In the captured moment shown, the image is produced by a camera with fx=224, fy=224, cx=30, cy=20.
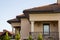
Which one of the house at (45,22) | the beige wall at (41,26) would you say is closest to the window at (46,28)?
the house at (45,22)

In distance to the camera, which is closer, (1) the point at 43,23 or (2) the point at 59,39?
(2) the point at 59,39

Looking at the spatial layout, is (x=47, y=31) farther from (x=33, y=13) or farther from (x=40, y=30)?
(x=33, y=13)

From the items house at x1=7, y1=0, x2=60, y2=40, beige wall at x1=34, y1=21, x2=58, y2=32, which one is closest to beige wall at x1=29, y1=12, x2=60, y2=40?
house at x1=7, y1=0, x2=60, y2=40

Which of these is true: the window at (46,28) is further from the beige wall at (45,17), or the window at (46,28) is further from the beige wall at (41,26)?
the beige wall at (45,17)

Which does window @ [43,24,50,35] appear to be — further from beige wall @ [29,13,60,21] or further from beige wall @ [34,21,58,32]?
beige wall @ [29,13,60,21]

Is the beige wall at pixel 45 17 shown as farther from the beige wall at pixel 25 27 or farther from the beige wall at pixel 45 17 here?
the beige wall at pixel 25 27

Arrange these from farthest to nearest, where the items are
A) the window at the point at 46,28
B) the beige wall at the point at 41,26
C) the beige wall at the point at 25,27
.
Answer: the beige wall at the point at 25,27, the window at the point at 46,28, the beige wall at the point at 41,26

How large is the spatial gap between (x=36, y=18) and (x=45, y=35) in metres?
2.28

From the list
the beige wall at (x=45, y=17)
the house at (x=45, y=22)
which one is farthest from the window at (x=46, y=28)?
the beige wall at (x=45, y=17)

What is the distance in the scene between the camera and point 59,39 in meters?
23.5

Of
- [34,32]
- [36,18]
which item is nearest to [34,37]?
[34,32]

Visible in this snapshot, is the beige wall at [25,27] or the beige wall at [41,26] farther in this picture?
the beige wall at [25,27]

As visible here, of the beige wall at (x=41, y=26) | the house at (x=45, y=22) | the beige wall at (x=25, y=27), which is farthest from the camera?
the beige wall at (x=25, y=27)

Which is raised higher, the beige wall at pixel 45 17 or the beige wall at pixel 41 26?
the beige wall at pixel 45 17
